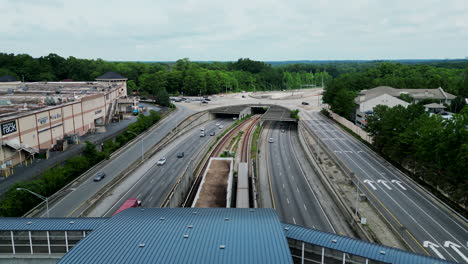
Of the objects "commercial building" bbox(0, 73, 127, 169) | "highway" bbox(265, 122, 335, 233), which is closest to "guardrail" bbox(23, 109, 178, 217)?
"commercial building" bbox(0, 73, 127, 169)

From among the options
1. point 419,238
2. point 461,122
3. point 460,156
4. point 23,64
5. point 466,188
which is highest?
point 23,64

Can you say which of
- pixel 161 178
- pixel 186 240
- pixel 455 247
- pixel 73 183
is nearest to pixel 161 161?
pixel 161 178

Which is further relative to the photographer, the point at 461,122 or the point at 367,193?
the point at 367,193

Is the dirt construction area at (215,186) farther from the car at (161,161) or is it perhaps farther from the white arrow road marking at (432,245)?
the white arrow road marking at (432,245)

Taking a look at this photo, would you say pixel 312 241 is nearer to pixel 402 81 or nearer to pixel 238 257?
pixel 238 257

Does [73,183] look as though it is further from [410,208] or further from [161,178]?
[410,208]

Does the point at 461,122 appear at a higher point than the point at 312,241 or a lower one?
higher

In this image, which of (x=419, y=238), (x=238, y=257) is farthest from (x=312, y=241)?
(x=419, y=238)
